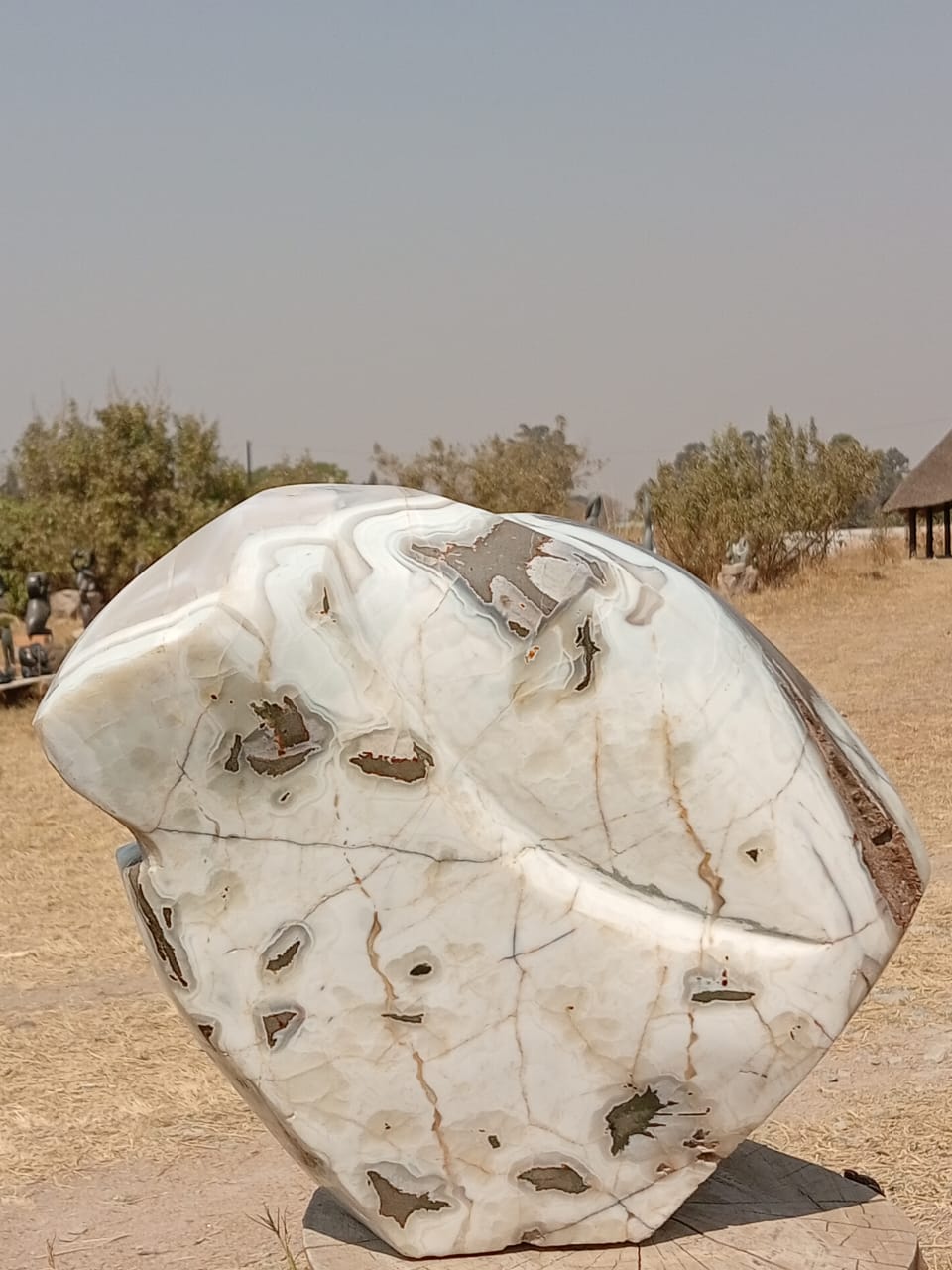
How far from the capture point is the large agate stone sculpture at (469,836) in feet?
7.70

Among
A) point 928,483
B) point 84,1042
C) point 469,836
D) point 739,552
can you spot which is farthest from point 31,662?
point 928,483

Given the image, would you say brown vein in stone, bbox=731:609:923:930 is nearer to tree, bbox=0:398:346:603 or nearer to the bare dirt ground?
the bare dirt ground

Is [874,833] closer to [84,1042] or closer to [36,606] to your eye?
[84,1042]

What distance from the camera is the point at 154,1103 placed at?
4449 mm

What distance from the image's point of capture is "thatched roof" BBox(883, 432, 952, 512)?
84.6ft

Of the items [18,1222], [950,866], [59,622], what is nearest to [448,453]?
[59,622]

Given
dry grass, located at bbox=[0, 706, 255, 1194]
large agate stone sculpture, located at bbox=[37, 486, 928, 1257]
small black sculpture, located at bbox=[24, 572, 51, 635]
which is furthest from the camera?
small black sculpture, located at bbox=[24, 572, 51, 635]

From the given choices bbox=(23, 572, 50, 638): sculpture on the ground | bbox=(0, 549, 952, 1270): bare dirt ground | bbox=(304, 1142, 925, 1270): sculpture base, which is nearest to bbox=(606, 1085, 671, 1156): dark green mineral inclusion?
bbox=(304, 1142, 925, 1270): sculpture base

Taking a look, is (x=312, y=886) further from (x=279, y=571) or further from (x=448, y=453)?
(x=448, y=453)

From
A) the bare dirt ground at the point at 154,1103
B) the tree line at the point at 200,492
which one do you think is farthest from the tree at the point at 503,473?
the bare dirt ground at the point at 154,1103

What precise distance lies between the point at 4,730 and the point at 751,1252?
34.0 feet

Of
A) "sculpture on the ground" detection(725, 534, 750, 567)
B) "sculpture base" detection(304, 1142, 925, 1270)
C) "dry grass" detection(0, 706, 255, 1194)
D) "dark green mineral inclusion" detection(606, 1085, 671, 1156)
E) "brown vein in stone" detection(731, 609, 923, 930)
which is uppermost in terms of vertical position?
"brown vein in stone" detection(731, 609, 923, 930)

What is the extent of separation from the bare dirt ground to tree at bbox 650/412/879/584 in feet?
40.2

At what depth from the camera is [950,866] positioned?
21.1 feet
